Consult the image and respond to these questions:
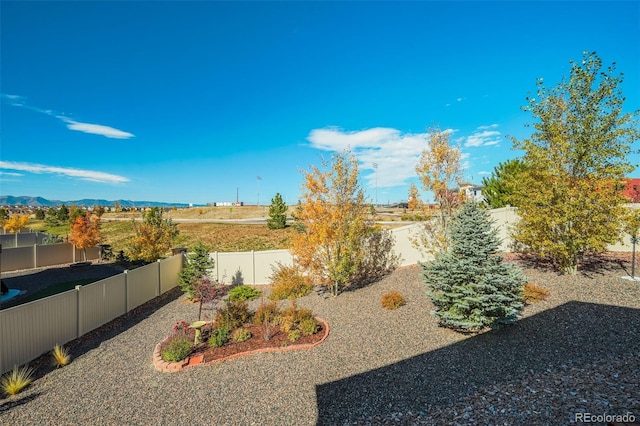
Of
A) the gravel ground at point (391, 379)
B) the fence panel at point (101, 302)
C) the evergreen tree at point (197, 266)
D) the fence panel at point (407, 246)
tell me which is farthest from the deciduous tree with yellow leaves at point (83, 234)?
the fence panel at point (407, 246)

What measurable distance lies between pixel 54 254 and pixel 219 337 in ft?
76.6

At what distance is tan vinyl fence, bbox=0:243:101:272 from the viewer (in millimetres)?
21422

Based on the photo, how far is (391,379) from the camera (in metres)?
6.22

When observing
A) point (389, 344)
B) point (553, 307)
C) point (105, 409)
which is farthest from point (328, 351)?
point (553, 307)

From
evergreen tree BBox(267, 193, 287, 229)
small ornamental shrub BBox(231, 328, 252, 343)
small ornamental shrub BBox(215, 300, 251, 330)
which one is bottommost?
small ornamental shrub BBox(231, 328, 252, 343)

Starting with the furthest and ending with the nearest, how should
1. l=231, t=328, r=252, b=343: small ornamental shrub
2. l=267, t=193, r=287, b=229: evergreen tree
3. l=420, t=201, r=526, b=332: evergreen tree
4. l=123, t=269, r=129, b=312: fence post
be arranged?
l=267, t=193, r=287, b=229: evergreen tree → l=123, t=269, r=129, b=312: fence post → l=231, t=328, r=252, b=343: small ornamental shrub → l=420, t=201, r=526, b=332: evergreen tree

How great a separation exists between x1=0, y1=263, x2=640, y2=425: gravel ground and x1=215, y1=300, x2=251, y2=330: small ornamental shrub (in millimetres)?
1838

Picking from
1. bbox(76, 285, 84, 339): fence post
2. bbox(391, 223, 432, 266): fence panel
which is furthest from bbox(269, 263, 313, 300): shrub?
bbox(76, 285, 84, 339): fence post

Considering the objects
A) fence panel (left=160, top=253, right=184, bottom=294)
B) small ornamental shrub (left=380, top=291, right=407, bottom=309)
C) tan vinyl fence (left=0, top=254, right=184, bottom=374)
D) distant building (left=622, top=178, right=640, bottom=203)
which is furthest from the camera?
fence panel (left=160, top=253, right=184, bottom=294)

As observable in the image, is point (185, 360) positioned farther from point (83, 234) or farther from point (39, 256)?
point (39, 256)

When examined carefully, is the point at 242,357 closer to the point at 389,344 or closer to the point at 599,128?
the point at 389,344

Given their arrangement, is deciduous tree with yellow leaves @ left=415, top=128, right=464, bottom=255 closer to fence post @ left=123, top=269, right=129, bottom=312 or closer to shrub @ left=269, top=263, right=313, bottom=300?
shrub @ left=269, top=263, right=313, bottom=300

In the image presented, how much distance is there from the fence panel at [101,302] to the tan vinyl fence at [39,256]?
1653 centimetres

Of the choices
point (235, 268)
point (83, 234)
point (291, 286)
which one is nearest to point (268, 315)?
point (291, 286)
